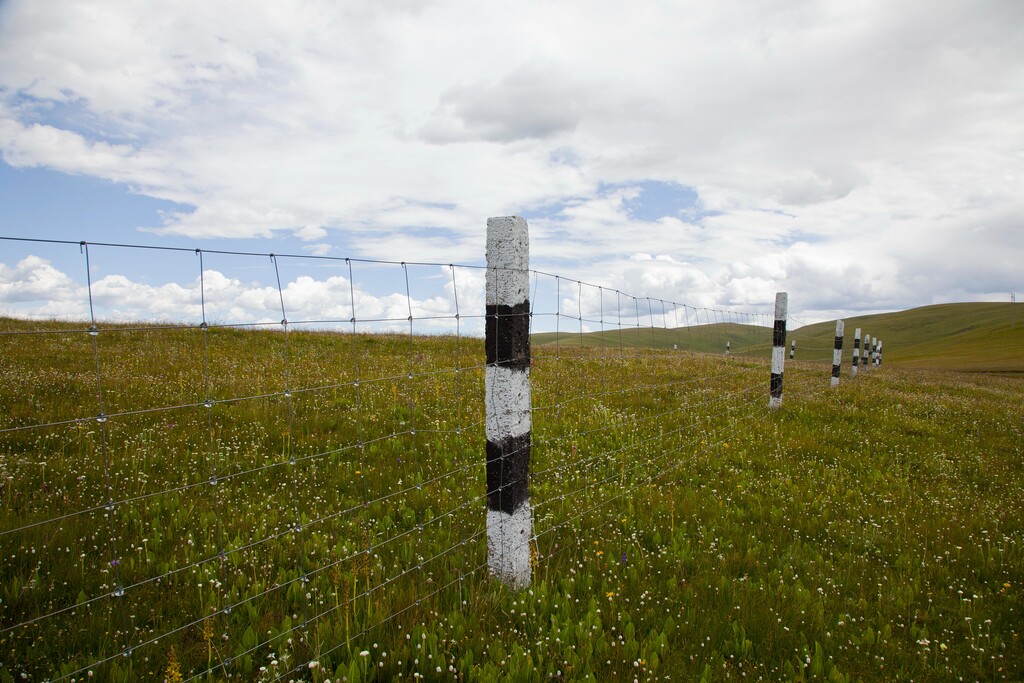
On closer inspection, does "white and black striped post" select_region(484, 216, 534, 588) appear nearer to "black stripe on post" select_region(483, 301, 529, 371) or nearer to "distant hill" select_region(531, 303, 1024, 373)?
"black stripe on post" select_region(483, 301, 529, 371)

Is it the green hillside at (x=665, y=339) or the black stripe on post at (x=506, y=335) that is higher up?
the black stripe on post at (x=506, y=335)

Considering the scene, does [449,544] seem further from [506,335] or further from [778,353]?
[778,353]

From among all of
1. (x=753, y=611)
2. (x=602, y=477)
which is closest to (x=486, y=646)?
(x=753, y=611)

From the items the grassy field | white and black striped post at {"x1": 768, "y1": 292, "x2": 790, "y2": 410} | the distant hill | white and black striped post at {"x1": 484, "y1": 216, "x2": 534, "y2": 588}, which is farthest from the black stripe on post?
the distant hill

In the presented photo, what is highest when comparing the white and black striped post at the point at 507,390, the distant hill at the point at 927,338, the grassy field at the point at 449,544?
the white and black striped post at the point at 507,390

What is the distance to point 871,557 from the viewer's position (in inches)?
255

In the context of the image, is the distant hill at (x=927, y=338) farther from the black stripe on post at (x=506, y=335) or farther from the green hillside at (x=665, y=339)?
the black stripe on post at (x=506, y=335)

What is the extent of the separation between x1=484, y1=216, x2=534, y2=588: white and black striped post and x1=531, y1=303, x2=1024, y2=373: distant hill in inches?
2684

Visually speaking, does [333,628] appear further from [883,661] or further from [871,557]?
[871,557]

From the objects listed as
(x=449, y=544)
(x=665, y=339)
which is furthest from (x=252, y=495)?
(x=665, y=339)

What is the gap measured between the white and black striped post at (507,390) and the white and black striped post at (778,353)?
11228mm

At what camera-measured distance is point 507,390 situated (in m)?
4.89

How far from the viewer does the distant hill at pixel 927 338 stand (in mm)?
72188

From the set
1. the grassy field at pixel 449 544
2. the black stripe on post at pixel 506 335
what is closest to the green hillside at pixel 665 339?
the black stripe on post at pixel 506 335
